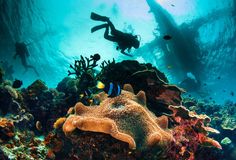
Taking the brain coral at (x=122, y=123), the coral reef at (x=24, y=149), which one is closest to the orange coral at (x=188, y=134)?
the brain coral at (x=122, y=123)

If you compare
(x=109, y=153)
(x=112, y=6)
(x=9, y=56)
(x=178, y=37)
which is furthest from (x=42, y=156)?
(x=9, y=56)

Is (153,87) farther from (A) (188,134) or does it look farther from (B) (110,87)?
(B) (110,87)

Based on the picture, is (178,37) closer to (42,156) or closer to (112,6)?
(112,6)

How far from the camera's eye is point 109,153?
3.89 meters

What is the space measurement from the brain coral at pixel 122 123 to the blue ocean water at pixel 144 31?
1332 cm

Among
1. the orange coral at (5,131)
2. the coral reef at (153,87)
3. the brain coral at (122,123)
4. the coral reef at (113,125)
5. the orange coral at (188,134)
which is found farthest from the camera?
the coral reef at (153,87)

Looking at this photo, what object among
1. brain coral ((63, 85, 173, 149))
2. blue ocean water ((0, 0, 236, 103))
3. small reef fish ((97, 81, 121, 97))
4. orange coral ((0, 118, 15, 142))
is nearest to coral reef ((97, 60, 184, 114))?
brain coral ((63, 85, 173, 149))

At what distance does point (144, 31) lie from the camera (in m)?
24.6

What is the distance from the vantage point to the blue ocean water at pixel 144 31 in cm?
2173

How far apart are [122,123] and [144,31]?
21.8 m

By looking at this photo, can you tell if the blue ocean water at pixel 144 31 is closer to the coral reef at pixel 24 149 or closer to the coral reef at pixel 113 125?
the coral reef at pixel 113 125

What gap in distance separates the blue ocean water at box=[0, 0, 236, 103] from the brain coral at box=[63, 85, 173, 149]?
43.7 feet

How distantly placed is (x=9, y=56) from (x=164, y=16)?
2224 cm

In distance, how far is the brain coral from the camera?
3.62 meters
